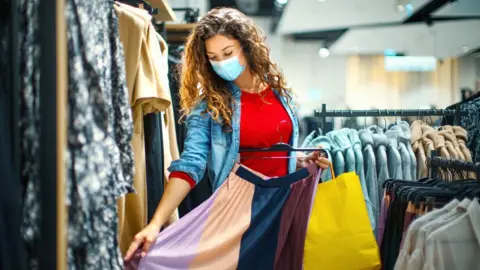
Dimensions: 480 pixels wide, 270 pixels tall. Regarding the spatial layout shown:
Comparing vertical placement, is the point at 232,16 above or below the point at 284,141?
above

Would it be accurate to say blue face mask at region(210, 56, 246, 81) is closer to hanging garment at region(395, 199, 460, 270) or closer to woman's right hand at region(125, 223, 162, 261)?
woman's right hand at region(125, 223, 162, 261)

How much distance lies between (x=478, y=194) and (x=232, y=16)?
0.97 meters

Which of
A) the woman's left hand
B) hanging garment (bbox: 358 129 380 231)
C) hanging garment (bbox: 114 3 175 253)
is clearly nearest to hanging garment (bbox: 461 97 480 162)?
hanging garment (bbox: 358 129 380 231)

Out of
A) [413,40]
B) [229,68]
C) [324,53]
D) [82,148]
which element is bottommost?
[82,148]

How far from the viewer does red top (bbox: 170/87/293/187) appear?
1.91 metres

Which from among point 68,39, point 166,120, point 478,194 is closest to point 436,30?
point 166,120

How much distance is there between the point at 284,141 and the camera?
200cm

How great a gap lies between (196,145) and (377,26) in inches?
164

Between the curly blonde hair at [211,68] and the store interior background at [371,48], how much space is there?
2.90 meters

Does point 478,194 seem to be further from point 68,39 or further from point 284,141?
point 68,39

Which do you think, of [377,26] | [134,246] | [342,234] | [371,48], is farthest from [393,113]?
[371,48]

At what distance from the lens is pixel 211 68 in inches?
75.6

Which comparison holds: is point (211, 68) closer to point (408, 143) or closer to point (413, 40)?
point (408, 143)

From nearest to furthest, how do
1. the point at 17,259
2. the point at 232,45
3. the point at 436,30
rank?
the point at 17,259 < the point at 232,45 < the point at 436,30
